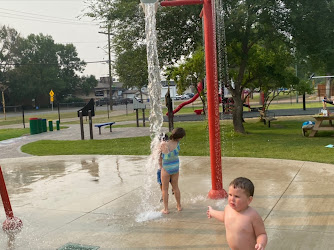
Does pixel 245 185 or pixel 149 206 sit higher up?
pixel 245 185

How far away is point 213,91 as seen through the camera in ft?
19.3

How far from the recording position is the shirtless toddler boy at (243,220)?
268 cm

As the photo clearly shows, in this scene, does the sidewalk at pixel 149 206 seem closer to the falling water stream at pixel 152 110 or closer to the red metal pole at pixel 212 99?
the falling water stream at pixel 152 110

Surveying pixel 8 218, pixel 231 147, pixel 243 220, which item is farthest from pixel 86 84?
pixel 243 220

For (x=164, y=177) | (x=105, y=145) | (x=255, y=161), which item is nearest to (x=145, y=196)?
(x=164, y=177)

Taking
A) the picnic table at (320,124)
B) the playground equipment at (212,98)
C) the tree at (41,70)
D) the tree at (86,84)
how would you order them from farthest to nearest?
the tree at (86,84) → the tree at (41,70) → the picnic table at (320,124) → the playground equipment at (212,98)

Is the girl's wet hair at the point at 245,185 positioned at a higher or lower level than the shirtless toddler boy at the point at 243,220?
higher

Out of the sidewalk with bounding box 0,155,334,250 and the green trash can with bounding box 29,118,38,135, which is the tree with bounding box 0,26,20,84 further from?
the sidewalk with bounding box 0,155,334,250

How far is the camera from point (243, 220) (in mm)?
2713

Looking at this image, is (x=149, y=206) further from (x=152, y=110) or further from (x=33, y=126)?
(x=33, y=126)

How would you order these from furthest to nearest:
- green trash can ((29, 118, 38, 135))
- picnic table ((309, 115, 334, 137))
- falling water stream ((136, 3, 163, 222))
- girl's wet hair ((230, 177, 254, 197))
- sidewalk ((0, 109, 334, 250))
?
green trash can ((29, 118, 38, 135)) → picnic table ((309, 115, 334, 137)) → falling water stream ((136, 3, 163, 222)) → sidewalk ((0, 109, 334, 250)) → girl's wet hair ((230, 177, 254, 197))

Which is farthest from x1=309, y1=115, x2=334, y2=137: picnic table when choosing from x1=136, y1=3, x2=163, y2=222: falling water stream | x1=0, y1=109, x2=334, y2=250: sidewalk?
x1=136, y1=3, x2=163, y2=222: falling water stream

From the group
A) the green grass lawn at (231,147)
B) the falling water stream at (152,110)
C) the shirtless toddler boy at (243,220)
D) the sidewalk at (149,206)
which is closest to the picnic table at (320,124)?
the green grass lawn at (231,147)

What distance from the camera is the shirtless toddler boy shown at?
8.78 ft
